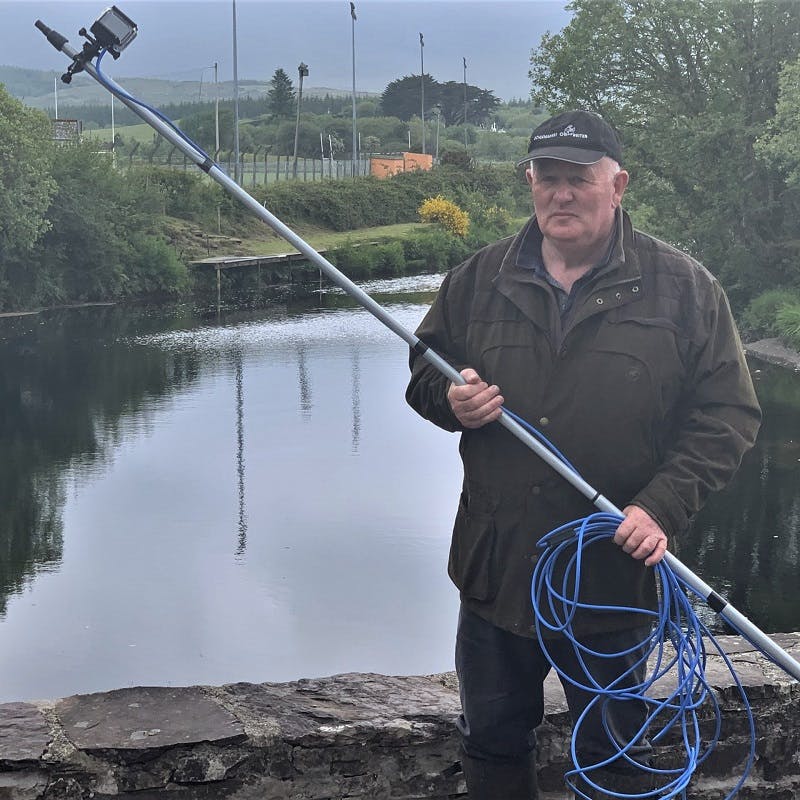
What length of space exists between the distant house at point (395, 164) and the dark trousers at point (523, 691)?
221ft

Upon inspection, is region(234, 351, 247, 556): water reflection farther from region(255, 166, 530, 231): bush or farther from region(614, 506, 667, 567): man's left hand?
region(255, 166, 530, 231): bush

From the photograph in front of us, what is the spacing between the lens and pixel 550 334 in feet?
8.76

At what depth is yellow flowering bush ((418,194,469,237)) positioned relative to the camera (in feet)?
160

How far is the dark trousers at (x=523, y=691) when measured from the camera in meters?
2.67

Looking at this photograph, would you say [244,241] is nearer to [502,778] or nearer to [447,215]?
[447,215]

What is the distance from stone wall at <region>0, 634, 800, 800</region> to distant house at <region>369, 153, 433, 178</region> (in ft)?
219

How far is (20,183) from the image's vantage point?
1083 inches

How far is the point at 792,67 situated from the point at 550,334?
22616 mm

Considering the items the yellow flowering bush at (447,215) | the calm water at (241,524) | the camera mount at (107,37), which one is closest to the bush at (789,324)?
the calm water at (241,524)

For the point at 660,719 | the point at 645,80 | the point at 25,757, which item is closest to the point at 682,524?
the point at 660,719

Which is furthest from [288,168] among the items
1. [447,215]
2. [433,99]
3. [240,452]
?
[240,452]

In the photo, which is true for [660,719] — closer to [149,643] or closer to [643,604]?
[643,604]

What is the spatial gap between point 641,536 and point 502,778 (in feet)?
1.92

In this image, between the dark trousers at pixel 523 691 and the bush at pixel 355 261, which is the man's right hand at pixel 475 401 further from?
the bush at pixel 355 261
